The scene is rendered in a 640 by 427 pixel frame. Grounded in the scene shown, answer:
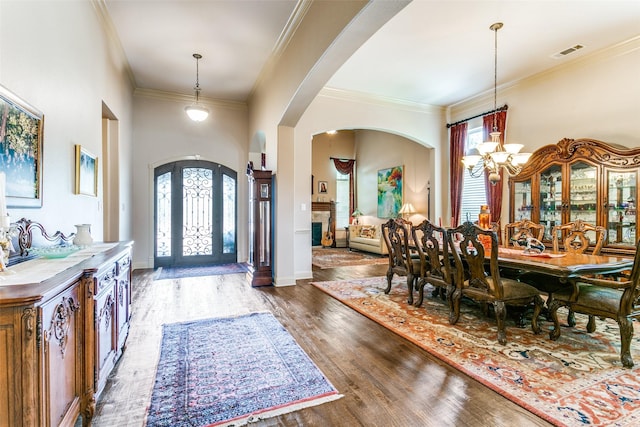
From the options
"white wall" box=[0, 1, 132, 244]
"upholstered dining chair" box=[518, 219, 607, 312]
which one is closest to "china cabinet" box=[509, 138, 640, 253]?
"upholstered dining chair" box=[518, 219, 607, 312]

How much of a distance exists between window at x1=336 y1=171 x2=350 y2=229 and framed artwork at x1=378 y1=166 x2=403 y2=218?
1449mm

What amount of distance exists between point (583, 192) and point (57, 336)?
5.71 metres

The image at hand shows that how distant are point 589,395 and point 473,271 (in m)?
1.29

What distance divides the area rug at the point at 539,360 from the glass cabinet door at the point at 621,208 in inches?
44.5

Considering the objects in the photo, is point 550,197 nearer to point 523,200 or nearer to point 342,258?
point 523,200

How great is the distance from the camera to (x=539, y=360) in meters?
2.60

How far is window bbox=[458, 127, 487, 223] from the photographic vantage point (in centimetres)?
636

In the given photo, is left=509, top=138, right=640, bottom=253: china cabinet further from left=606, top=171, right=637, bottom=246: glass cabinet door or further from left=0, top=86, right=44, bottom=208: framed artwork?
left=0, top=86, right=44, bottom=208: framed artwork

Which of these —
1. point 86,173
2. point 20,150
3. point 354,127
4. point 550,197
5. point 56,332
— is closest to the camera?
point 56,332

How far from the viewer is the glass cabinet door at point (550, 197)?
15.4 feet

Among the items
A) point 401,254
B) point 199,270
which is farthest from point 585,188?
point 199,270

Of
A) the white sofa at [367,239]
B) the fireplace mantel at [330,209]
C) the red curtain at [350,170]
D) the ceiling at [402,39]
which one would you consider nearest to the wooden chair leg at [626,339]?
the ceiling at [402,39]

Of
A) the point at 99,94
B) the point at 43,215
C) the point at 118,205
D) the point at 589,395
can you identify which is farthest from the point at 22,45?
the point at 589,395

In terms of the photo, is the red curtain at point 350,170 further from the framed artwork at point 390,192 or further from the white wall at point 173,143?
the white wall at point 173,143
